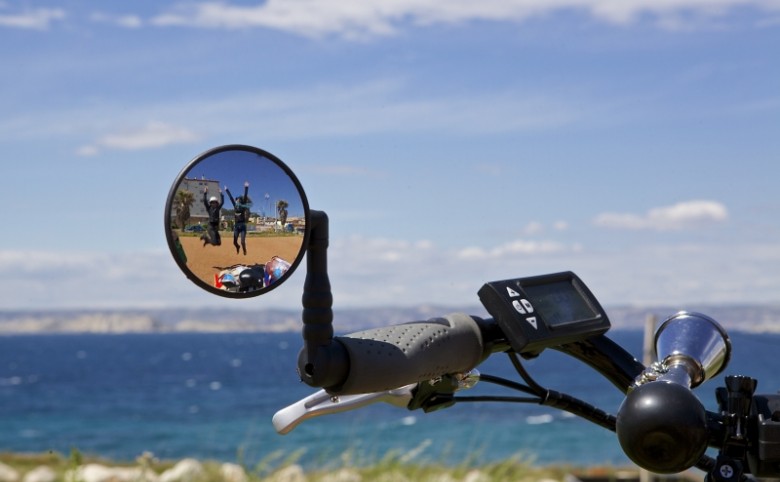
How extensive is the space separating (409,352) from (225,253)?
0.40 metres

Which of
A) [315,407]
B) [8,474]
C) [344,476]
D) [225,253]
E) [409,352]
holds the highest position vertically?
[225,253]

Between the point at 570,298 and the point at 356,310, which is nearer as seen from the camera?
the point at 570,298

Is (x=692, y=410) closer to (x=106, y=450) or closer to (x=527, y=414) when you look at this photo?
(x=106, y=450)

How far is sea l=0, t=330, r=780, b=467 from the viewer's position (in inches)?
1750

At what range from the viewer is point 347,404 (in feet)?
7.41

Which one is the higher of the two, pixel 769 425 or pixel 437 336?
pixel 437 336

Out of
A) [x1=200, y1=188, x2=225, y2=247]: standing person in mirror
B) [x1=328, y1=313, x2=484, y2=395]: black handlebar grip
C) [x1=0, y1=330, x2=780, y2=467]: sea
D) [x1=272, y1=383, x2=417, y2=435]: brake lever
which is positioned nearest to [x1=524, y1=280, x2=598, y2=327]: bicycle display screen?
[x1=328, y1=313, x2=484, y2=395]: black handlebar grip

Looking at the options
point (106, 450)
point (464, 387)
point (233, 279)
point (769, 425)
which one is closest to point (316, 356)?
point (233, 279)

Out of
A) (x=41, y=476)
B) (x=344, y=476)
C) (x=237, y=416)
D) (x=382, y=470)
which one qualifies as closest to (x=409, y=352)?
(x=382, y=470)

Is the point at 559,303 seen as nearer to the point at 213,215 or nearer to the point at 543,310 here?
the point at 543,310

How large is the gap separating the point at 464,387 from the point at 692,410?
741 mm

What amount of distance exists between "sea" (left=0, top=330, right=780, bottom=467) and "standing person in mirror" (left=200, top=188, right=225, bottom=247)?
361cm

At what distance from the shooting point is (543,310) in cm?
231

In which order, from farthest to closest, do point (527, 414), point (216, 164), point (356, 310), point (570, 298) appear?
point (356, 310) < point (527, 414) < point (570, 298) < point (216, 164)
